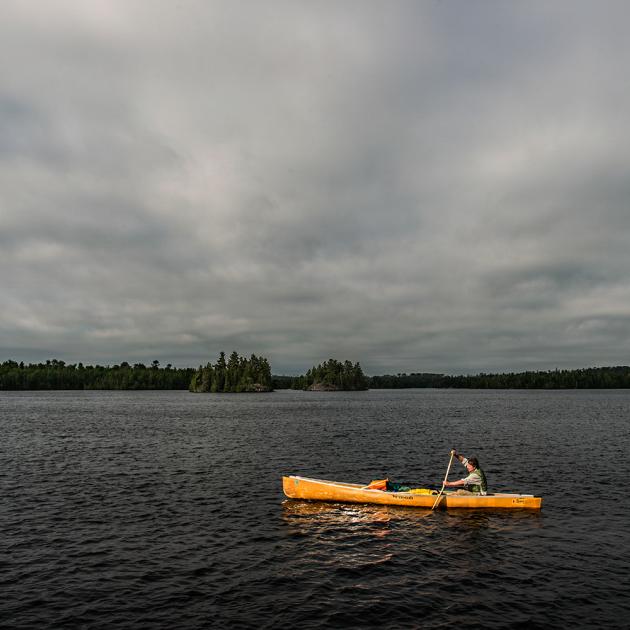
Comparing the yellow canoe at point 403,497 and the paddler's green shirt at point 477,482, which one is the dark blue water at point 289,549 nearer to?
the yellow canoe at point 403,497

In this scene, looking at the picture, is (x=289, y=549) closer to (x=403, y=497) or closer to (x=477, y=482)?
(x=403, y=497)

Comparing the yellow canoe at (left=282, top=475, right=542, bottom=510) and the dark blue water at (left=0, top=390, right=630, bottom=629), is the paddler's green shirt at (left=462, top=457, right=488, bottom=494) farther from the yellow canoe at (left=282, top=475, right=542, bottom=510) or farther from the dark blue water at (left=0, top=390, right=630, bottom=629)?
the dark blue water at (left=0, top=390, right=630, bottom=629)

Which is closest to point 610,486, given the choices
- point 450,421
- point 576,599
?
point 576,599

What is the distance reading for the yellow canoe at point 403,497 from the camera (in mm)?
30578

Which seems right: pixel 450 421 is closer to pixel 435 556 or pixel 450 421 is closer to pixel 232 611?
pixel 435 556

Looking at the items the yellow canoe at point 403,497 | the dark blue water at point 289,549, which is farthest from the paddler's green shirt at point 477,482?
the dark blue water at point 289,549

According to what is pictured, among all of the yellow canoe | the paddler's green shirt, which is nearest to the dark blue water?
the yellow canoe

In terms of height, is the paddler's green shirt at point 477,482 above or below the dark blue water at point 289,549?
above

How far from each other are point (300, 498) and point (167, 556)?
1157 centimetres

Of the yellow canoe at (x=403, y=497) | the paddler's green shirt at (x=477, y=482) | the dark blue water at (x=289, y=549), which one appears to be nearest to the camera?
the dark blue water at (x=289, y=549)

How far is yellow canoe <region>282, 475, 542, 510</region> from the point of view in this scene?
30578mm

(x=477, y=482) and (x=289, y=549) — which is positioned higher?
(x=477, y=482)

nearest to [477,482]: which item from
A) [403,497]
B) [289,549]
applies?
[403,497]

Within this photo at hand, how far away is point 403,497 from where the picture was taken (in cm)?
3119
